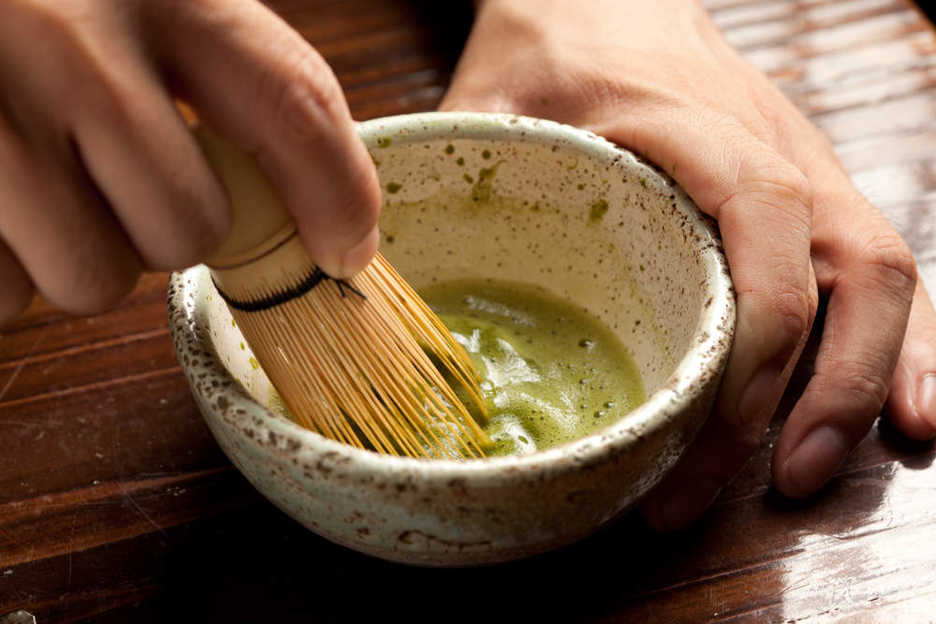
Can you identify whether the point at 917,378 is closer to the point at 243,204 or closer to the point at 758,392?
the point at 758,392

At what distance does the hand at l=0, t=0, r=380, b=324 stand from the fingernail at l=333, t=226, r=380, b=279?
0.15 feet

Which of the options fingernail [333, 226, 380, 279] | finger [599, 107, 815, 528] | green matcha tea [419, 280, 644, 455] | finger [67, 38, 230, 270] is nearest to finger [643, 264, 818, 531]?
finger [599, 107, 815, 528]

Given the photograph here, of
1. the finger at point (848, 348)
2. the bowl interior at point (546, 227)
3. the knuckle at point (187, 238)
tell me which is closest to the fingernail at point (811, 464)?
the finger at point (848, 348)

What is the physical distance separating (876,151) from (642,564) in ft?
2.10

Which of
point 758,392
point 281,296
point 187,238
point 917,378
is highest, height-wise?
point 187,238

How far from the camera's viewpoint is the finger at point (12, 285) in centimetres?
50

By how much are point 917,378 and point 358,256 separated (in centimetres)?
53

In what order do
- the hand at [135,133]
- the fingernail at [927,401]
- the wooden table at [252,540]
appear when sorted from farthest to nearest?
the fingernail at [927,401]
the wooden table at [252,540]
the hand at [135,133]

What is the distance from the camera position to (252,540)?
2.30 ft

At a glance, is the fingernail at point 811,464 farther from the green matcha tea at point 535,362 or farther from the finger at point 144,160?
the finger at point 144,160

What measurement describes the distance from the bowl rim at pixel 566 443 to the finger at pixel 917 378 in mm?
229

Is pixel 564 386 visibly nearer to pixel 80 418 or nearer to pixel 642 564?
pixel 642 564

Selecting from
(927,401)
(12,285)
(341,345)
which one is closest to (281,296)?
(341,345)

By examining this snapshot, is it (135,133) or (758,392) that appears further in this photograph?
(758,392)
